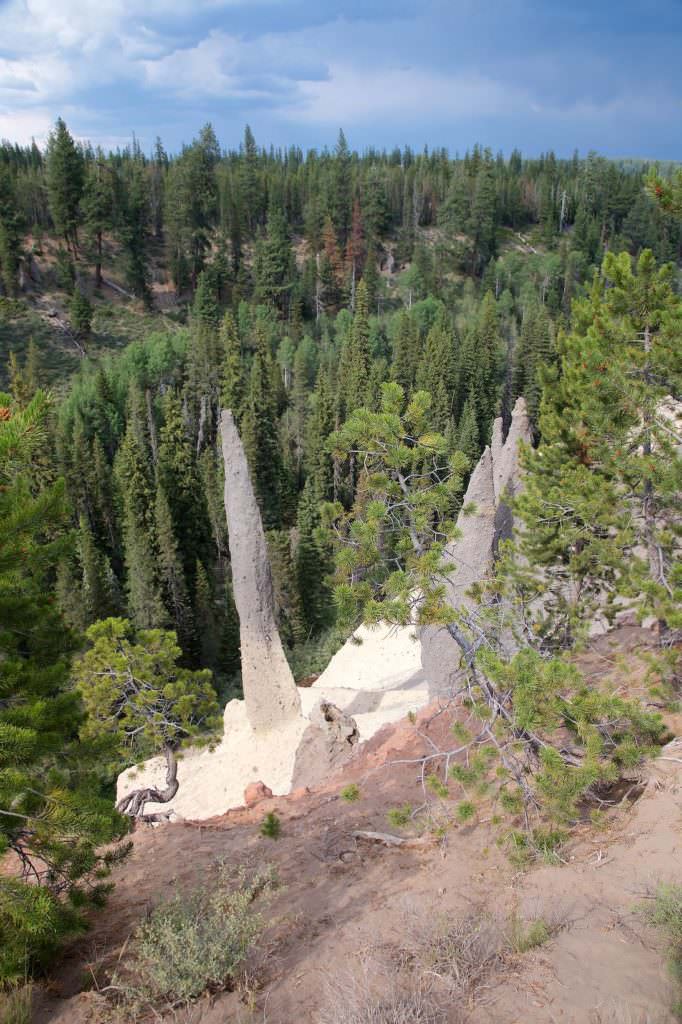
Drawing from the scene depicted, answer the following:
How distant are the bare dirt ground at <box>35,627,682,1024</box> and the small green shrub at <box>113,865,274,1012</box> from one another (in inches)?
6.9

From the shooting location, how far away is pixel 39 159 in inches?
3745

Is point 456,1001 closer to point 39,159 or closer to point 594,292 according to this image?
point 594,292

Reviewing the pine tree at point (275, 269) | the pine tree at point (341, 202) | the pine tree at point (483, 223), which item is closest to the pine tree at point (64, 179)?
the pine tree at point (275, 269)

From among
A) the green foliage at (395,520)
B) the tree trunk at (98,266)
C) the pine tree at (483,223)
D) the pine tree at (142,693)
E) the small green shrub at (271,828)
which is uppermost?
the pine tree at (483,223)

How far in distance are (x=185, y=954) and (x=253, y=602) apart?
9.39 m

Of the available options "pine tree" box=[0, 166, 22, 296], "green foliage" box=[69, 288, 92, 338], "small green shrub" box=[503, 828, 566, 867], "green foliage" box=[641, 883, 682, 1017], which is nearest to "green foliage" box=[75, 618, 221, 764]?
"small green shrub" box=[503, 828, 566, 867]

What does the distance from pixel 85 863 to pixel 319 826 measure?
12.4ft

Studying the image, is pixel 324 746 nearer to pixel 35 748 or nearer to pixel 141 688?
pixel 141 688

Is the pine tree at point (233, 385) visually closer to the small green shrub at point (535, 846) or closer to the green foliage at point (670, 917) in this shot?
the small green shrub at point (535, 846)

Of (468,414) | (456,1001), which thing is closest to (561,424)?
(456,1001)

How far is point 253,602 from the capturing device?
14102 mm

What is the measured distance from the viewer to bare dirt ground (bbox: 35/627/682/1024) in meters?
4.53

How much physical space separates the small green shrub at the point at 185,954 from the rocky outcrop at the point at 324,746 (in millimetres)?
6394

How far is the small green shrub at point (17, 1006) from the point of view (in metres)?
4.50
